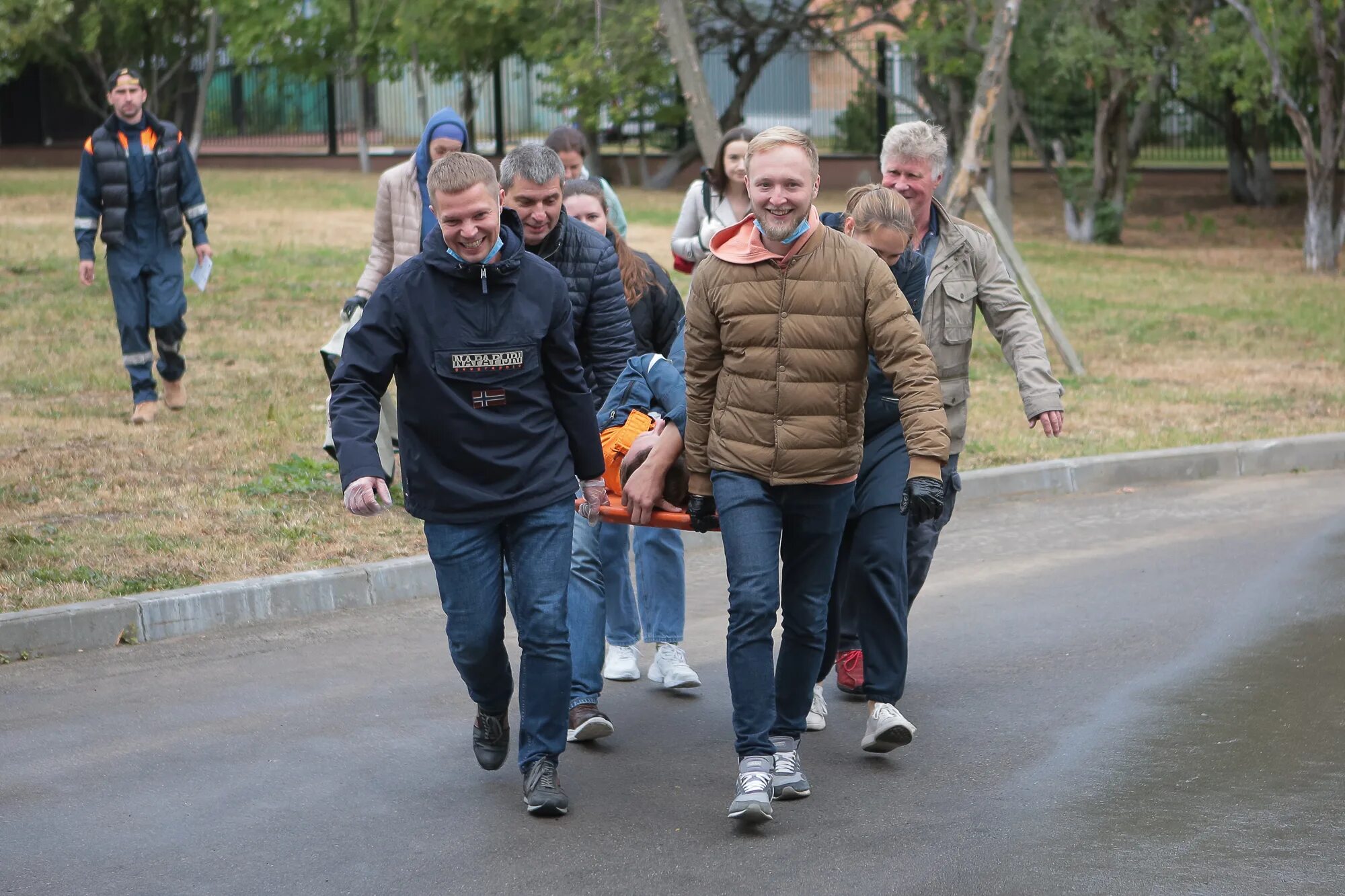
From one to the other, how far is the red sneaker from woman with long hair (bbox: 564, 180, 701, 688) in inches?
20.3

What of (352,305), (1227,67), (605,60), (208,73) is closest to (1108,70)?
(1227,67)

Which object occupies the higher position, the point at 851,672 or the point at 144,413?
the point at 144,413

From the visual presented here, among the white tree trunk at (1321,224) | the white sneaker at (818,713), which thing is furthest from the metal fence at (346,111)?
the white sneaker at (818,713)

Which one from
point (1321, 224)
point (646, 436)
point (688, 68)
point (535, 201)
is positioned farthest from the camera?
point (1321, 224)

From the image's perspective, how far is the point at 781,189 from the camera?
4.48m

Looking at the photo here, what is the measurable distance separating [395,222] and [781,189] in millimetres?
3761

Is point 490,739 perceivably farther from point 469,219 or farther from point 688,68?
point 688,68

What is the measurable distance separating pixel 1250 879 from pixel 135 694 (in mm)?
3724

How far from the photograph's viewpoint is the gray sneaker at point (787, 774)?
4797 mm

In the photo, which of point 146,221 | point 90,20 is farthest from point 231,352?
point 90,20

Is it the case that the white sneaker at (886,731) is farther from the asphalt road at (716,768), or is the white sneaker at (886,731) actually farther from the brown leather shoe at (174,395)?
the brown leather shoe at (174,395)

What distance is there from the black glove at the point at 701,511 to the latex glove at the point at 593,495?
0.85 feet

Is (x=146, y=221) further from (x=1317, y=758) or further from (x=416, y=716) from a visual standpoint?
(x=1317, y=758)

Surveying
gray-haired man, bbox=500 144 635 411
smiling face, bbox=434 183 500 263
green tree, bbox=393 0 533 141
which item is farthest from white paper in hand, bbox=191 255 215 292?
green tree, bbox=393 0 533 141
